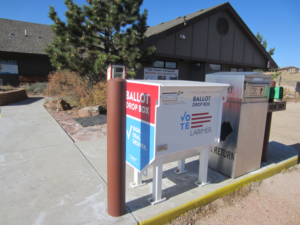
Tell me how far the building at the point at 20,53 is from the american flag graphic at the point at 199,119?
1700 cm

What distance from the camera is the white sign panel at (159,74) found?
11.4 metres

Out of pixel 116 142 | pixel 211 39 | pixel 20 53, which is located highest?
pixel 211 39

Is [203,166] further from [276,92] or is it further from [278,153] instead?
[278,153]

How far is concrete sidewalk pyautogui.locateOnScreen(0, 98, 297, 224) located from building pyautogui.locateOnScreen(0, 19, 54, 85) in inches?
539

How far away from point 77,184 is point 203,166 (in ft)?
6.13

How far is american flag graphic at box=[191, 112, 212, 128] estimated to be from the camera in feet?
9.01

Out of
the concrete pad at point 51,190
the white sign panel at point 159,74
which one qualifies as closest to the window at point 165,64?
the white sign panel at point 159,74

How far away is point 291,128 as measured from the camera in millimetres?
7805

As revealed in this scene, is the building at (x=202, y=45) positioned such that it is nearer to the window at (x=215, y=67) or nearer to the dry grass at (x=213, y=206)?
the window at (x=215, y=67)

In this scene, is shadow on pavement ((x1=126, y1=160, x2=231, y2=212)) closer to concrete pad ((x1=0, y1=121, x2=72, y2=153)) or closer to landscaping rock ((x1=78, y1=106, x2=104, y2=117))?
concrete pad ((x1=0, y1=121, x2=72, y2=153))

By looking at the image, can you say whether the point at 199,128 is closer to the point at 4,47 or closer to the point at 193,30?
the point at 193,30

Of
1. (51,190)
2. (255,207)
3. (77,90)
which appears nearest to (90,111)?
(77,90)

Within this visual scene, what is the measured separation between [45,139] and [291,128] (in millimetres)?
8282

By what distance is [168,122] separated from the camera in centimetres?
250
